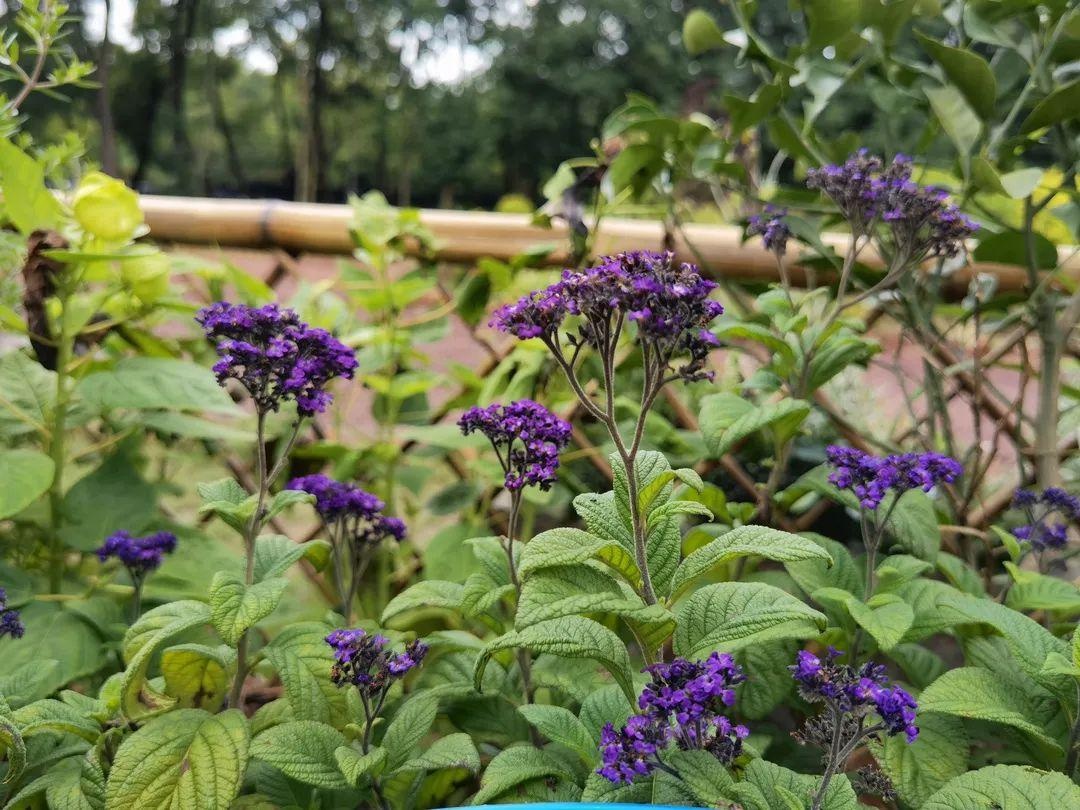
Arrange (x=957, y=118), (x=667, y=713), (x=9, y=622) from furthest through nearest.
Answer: (x=957, y=118) → (x=9, y=622) → (x=667, y=713)

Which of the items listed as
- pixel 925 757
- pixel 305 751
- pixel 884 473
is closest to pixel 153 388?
pixel 305 751

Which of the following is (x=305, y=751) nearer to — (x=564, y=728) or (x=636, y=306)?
(x=564, y=728)

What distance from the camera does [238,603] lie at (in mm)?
943

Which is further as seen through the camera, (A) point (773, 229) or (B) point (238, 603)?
(A) point (773, 229)

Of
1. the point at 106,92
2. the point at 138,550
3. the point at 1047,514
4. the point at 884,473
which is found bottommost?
the point at 138,550

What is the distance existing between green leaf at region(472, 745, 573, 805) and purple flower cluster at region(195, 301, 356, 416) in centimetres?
41

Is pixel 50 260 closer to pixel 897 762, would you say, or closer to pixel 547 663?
pixel 547 663

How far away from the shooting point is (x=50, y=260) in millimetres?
1355

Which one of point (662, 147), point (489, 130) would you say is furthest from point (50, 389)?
point (489, 130)

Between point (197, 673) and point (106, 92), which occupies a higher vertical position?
point (106, 92)

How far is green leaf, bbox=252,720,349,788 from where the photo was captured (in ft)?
2.99

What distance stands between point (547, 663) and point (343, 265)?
3.56ft

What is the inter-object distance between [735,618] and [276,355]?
1.76 feet

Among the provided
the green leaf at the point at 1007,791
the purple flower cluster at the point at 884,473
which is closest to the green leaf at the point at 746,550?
the purple flower cluster at the point at 884,473
